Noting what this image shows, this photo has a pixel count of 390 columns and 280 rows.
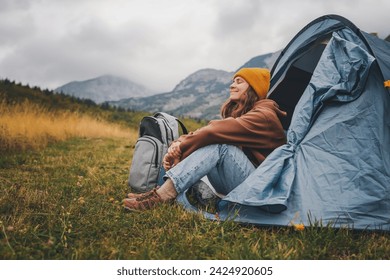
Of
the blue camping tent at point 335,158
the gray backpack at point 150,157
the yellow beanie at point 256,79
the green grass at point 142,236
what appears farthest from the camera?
the gray backpack at point 150,157

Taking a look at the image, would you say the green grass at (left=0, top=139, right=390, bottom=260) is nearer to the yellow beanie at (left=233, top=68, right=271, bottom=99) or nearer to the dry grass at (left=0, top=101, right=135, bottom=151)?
the yellow beanie at (left=233, top=68, right=271, bottom=99)

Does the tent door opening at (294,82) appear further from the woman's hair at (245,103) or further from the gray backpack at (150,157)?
the gray backpack at (150,157)

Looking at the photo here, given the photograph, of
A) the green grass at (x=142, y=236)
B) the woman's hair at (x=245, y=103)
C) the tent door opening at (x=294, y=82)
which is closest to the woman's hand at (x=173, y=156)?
the green grass at (x=142, y=236)

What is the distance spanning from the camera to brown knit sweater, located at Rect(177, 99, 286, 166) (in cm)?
282

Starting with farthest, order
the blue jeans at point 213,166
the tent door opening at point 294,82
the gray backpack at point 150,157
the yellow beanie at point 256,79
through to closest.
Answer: the tent door opening at point 294,82
the gray backpack at point 150,157
the yellow beanie at point 256,79
the blue jeans at point 213,166

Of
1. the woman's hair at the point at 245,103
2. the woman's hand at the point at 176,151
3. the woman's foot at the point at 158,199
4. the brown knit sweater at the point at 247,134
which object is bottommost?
the woman's foot at the point at 158,199

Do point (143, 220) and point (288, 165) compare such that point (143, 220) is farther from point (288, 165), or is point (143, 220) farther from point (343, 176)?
point (343, 176)

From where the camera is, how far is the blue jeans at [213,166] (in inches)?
108

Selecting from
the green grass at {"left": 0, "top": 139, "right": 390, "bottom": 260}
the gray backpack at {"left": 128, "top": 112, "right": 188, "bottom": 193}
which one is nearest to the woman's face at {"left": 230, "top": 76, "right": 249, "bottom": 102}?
the gray backpack at {"left": 128, "top": 112, "right": 188, "bottom": 193}

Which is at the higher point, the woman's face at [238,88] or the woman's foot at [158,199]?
the woman's face at [238,88]

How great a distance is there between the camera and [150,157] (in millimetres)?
3510

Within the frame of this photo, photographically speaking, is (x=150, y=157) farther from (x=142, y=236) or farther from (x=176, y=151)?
(x=142, y=236)

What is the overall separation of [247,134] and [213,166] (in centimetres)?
45

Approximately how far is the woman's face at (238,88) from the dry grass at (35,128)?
5.32 m
